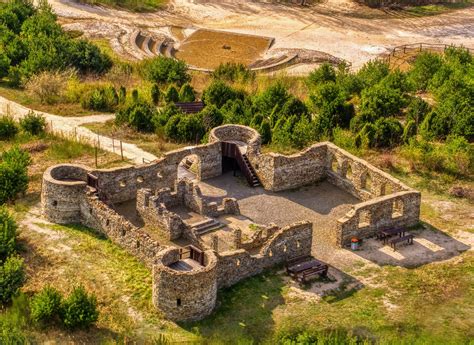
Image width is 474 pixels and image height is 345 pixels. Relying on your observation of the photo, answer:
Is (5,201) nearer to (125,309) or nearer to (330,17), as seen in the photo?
(125,309)

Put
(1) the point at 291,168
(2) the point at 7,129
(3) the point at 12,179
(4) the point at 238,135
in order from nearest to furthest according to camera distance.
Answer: (3) the point at 12,179 → (1) the point at 291,168 → (4) the point at 238,135 → (2) the point at 7,129

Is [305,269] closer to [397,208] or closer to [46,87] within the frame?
[397,208]

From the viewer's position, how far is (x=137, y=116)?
198ft

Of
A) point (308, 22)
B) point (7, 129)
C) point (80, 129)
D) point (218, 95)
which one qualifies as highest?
point (308, 22)

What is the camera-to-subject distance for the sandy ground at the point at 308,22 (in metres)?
89.7

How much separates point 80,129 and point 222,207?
17.1 m

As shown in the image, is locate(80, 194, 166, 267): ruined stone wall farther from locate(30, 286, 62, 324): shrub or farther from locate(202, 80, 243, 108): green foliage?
locate(202, 80, 243, 108): green foliage

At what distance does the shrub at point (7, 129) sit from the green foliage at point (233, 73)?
2160 centimetres

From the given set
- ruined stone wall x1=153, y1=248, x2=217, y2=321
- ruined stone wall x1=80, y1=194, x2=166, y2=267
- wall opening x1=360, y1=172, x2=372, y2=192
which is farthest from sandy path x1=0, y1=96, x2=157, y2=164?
ruined stone wall x1=153, y1=248, x2=217, y2=321

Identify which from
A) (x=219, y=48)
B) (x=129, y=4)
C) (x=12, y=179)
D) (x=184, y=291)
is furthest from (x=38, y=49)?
(x=184, y=291)

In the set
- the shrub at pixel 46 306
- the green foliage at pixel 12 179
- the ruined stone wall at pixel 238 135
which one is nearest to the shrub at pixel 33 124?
the green foliage at pixel 12 179

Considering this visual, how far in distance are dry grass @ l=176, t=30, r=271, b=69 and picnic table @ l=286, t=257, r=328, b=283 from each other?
42236 millimetres

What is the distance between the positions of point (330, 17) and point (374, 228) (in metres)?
56.1

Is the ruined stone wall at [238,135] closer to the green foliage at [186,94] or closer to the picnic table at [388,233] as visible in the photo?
the picnic table at [388,233]
